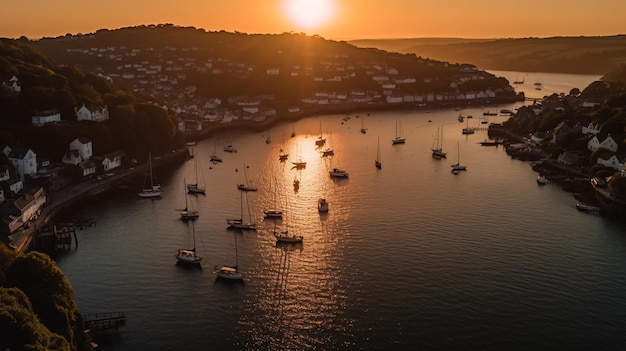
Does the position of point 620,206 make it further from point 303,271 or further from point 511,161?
point 303,271

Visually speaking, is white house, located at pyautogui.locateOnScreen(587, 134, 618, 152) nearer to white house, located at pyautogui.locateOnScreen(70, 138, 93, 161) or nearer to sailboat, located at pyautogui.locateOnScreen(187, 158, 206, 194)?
sailboat, located at pyautogui.locateOnScreen(187, 158, 206, 194)

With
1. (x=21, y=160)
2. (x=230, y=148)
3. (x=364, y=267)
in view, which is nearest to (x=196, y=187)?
(x=21, y=160)

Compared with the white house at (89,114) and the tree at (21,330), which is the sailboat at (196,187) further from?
the tree at (21,330)

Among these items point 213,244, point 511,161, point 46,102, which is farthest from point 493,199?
point 46,102

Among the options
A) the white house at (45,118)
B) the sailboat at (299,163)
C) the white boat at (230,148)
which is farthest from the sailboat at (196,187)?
the white house at (45,118)

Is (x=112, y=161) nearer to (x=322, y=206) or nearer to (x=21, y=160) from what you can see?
(x=21, y=160)

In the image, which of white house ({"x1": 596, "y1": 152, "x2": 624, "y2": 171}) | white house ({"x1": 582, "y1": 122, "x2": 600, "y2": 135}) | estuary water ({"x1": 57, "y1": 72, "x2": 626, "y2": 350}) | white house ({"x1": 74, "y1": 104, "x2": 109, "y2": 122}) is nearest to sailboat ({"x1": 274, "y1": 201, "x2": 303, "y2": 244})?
estuary water ({"x1": 57, "y1": 72, "x2": 626, "y2": 350})
